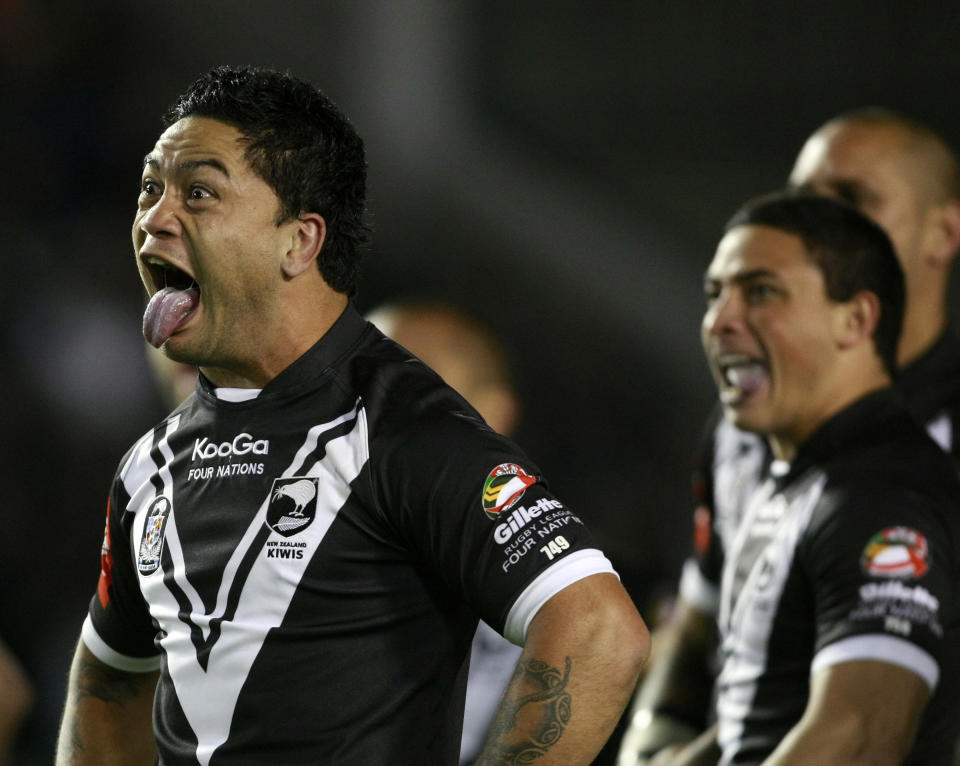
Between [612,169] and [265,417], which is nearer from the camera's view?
[265,417]

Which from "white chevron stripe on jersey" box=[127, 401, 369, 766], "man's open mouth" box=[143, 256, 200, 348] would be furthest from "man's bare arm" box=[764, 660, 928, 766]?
"man's open mouth" box=[143, 256, 200, 348]

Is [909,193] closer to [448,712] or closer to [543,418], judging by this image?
[448,712]

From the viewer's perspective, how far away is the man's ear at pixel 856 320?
3.35 m

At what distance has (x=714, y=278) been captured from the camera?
358cm

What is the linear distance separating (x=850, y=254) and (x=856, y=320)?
164 millimetres

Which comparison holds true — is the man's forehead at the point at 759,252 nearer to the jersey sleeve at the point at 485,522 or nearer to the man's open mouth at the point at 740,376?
the man's open mouth at the point at 740,376

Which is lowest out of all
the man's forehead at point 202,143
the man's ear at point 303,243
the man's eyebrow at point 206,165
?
the man's ear at point 303,243

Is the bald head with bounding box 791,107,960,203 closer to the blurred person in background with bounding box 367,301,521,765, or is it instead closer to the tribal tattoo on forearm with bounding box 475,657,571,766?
the blurred person in background with bounding box 367,301,521,765

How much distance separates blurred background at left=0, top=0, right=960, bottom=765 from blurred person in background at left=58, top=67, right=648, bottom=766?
17.3ft

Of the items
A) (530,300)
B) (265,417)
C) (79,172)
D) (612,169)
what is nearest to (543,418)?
(530,300)

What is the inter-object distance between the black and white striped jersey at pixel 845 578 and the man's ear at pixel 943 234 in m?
1.19

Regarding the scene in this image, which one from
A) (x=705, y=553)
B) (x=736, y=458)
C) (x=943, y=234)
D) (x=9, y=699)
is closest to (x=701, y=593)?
(x=705, y=553)

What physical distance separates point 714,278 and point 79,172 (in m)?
5.82

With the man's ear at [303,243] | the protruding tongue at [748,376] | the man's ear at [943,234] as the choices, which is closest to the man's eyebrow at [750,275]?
the protruding tongue at [748,376]
